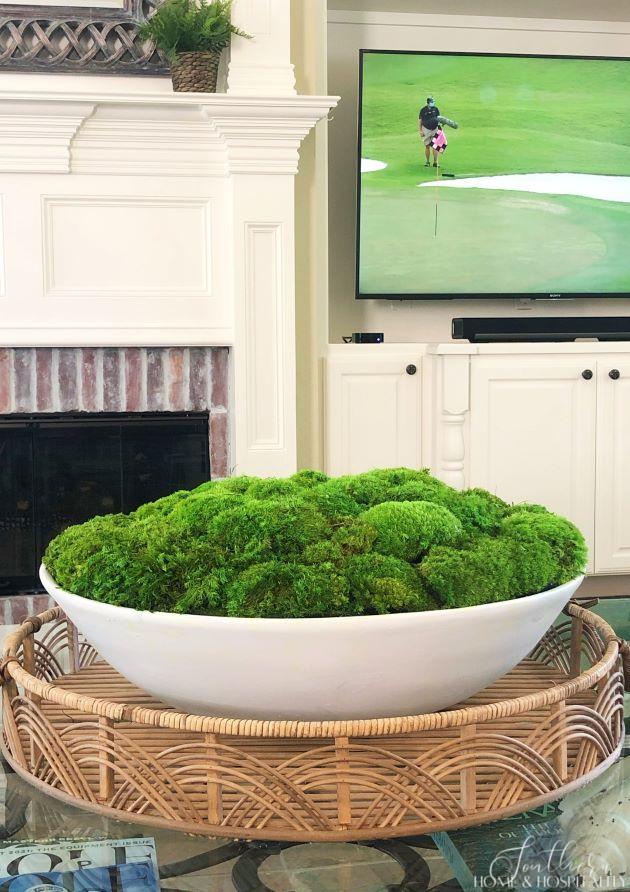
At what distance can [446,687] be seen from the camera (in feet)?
2.67

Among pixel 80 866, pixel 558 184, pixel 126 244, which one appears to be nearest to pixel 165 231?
pixel 126 244

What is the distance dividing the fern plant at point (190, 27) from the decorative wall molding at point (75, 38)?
0.06m

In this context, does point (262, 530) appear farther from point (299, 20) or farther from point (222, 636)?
point (299, 20)

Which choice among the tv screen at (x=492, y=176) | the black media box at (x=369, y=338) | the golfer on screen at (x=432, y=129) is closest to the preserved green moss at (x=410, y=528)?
the black media box at (x=369, y=338)

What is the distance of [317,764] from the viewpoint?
733mm

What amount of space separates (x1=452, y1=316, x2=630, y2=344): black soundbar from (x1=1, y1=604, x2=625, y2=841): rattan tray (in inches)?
90.0

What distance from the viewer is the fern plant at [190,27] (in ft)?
8.84

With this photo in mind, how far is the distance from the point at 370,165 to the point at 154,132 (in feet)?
2.57

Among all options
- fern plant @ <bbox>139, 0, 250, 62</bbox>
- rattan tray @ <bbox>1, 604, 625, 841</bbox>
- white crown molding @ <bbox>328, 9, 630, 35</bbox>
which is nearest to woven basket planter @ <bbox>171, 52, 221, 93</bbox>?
fern plant @ <bbox>139, 0, 250, 62</bbox>

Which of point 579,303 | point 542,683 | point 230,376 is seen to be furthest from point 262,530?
point 579,303

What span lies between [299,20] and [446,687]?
2615 mm

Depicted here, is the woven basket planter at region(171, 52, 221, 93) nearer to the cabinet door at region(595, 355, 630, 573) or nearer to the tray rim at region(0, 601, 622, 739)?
the cabinet door at region(595, 355, 630, 573)

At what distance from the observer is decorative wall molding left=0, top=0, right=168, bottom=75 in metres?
2.78

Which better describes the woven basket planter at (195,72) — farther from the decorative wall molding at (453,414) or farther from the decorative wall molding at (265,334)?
the decorative wall molding at (453,414)
